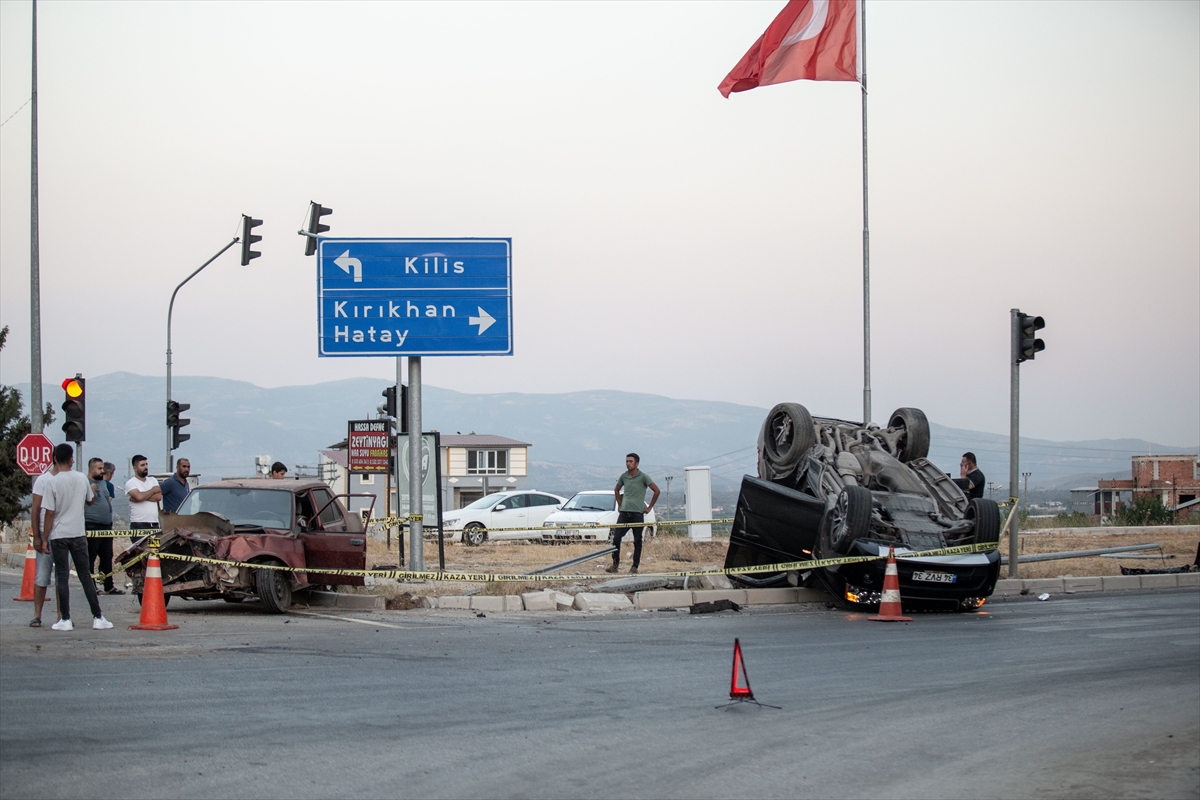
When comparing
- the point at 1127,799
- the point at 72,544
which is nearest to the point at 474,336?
the point at 72,544

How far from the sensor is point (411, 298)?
17.7 meters

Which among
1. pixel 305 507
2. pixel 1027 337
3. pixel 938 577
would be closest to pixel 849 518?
pixel 938 577

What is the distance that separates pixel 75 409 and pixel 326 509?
7.85 m

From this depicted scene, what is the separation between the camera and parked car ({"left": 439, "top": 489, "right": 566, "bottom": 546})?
1373 inches

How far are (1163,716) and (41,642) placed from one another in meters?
9.20

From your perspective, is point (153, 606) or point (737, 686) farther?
point (153, 606)

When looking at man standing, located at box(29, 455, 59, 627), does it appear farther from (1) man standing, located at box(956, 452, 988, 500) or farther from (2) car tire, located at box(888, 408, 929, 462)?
(1) man standing, located at box(956, 452, 988, 500)

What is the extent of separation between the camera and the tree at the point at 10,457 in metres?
41.3

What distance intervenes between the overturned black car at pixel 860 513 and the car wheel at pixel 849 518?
1 centimetres

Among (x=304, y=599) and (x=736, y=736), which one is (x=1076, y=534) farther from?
(x=736, y=736)

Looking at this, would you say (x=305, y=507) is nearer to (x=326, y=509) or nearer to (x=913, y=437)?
(x=326, y=509)

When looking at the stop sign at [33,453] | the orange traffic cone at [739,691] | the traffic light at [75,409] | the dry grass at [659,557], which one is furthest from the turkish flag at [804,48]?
the orange traffic cone at [739,691]

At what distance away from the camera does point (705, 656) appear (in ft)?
33.2

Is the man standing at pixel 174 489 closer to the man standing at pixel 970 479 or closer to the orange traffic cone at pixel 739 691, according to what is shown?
the man standing at pixel 970 479
